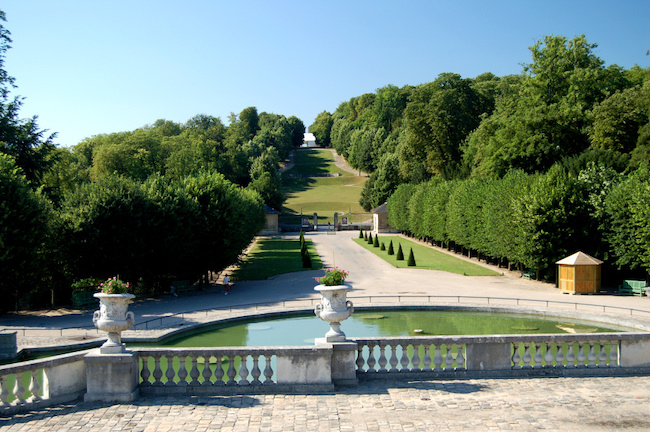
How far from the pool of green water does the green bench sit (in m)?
10.3

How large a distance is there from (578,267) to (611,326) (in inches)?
384

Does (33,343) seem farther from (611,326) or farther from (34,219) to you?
(611,326)

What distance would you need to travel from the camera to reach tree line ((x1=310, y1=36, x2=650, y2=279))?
117 ft

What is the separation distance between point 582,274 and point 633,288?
2952mm

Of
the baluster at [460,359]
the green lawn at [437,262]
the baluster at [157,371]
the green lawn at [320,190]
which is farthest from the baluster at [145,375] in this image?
the green lawn at [320,190]

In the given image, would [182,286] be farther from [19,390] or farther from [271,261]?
[19,390]

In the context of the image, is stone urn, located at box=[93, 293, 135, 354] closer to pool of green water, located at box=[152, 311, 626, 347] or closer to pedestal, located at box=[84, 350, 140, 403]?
pedestal, located at box=[84, 350, 140, 403]

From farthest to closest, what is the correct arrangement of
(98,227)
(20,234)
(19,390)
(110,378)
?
1. (98,227)
2. (20,234)
3. (110,378)
4. (19,390)

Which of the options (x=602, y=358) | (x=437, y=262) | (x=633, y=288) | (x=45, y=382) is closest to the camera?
(x=45, y=382)

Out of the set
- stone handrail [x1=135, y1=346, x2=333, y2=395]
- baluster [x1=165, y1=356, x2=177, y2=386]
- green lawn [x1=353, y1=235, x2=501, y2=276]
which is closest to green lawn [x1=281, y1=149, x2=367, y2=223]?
green lawn [x1=353, y1=235, x2=501, y2=276]

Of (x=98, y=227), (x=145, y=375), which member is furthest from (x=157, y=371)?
(x=98, y=227)

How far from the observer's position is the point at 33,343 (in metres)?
21.2

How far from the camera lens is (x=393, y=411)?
10.7 m

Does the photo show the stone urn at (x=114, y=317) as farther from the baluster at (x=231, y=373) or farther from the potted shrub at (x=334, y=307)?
the potted shrub at (x=334, y=307)
